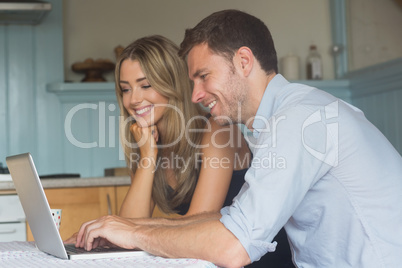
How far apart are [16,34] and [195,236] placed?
2.46m

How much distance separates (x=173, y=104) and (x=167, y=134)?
0.12m

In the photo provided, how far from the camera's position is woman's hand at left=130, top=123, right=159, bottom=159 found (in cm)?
200

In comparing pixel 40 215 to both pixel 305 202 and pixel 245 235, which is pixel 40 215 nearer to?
pixel 245 235

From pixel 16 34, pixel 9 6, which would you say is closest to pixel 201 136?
pixel 9 6

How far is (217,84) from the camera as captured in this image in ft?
4.79

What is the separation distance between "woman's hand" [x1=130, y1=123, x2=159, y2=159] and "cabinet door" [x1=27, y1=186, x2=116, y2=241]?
0.84 meters

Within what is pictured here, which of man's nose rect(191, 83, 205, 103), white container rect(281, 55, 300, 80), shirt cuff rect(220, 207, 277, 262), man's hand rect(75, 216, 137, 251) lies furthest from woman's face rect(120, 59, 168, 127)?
white container rect(281, 55, 300, 80)

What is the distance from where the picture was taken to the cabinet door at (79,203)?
9.07 ft

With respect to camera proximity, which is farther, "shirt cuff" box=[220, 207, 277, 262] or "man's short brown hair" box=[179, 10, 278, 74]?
"man's short brown hair" box=[179, 10, 278, 74]

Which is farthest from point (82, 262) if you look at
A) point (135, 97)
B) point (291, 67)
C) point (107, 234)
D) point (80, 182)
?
point (291, 67)

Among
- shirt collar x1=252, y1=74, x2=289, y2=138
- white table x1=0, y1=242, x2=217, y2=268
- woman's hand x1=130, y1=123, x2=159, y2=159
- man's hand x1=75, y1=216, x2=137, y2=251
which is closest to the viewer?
white table x1=0, y1=242, x2=217, y2=268

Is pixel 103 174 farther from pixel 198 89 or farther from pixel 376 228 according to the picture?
pixel 376 228

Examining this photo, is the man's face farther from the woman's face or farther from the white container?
the white container

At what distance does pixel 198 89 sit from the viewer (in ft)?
4.98
